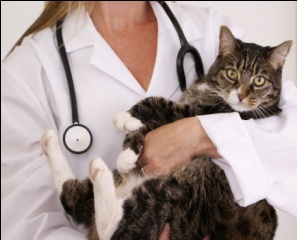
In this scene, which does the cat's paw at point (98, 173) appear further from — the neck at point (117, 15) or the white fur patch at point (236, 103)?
the neck at point (117, 15)

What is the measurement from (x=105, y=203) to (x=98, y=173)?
79 millimetres

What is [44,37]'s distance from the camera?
1440mm

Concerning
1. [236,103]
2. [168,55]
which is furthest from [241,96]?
[168,55]

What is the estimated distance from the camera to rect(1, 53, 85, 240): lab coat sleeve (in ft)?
4.24

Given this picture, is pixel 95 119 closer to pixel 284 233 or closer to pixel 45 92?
pixel 45 92

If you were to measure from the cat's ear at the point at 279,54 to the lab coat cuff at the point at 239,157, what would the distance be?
0.26m

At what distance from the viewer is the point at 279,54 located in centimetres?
132

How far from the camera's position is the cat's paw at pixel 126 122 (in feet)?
4.09

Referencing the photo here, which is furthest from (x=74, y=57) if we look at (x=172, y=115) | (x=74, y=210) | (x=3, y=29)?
(x=3, y=29)

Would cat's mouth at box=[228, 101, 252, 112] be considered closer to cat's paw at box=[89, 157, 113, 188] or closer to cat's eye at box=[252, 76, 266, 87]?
cat's eye at box=[252, 76, 266, 87]

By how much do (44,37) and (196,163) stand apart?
66 centimetres

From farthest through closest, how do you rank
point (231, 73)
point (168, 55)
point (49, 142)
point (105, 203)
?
point (168, 55) < point (231, 73) < point (49, 142) < point (105, 203)

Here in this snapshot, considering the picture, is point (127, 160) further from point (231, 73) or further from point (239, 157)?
point (231, 73)

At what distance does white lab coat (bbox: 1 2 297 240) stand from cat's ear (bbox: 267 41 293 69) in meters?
0.07
